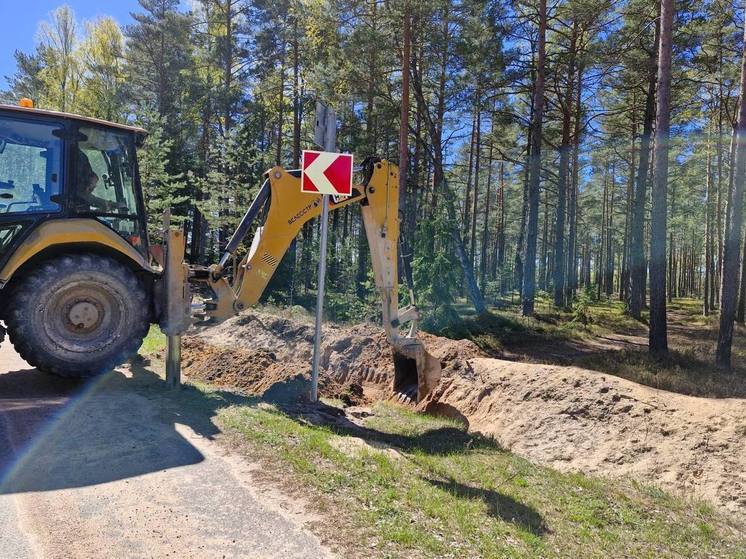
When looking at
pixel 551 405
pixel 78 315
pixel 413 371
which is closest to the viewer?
pixel 78 315

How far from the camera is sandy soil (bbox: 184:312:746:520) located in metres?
5.84

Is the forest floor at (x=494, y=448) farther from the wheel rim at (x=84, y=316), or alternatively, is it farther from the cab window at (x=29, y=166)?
the cab window at (x=29, y=166)

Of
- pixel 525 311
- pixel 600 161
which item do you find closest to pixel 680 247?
pixel 600 161

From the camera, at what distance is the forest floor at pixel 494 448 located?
3713mm

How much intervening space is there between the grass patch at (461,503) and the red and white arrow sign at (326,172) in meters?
2.56

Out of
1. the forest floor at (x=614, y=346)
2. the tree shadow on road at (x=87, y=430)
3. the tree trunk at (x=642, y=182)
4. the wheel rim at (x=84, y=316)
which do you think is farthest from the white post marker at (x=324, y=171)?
the tree trunk at (x=642, y=182)

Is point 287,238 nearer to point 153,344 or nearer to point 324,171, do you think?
point 324,171

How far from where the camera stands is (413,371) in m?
9.32

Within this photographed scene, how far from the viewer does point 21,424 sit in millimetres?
4707

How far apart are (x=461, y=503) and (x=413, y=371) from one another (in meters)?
5.36

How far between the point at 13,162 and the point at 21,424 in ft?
8.96

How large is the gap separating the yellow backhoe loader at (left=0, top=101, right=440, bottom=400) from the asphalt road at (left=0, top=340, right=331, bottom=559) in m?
0.82

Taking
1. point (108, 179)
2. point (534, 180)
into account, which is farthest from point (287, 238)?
point (534, 180)

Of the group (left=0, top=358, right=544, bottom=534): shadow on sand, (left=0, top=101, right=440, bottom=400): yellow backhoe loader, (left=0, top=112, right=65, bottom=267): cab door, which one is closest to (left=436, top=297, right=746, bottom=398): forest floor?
(left=0, top=358, right=544, bottom=534): shadow on sand
